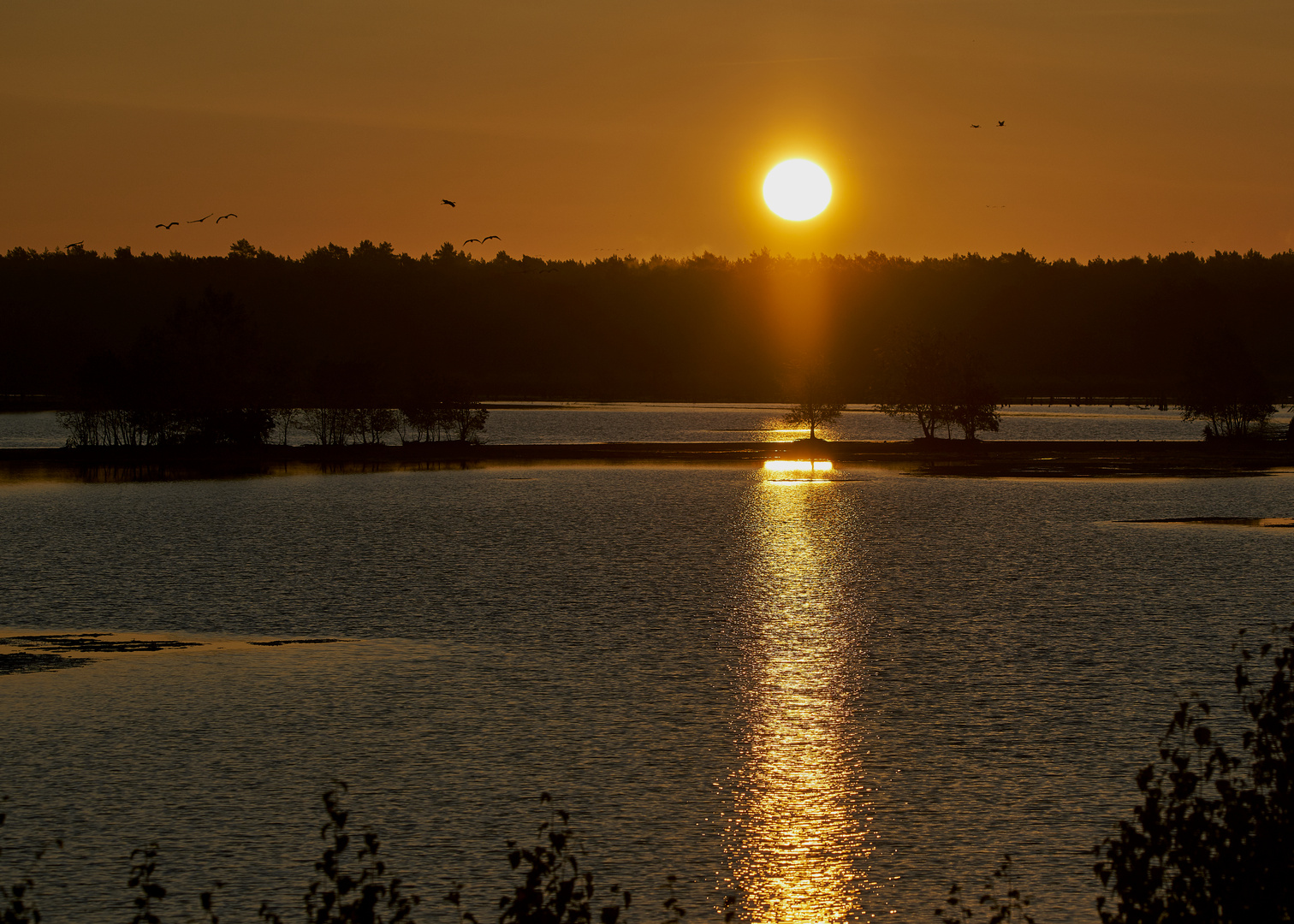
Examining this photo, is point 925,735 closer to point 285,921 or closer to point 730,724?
point 730,724

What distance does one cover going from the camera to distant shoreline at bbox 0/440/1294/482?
86000 millimetres

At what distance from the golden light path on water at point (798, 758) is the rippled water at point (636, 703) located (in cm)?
6

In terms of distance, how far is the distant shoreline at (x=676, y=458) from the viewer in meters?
86.0

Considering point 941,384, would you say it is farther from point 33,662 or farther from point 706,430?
point 33,662

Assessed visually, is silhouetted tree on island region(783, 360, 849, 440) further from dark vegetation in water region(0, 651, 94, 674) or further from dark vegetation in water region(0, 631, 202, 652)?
Result: dark vegetation in water region(0, 651, 94, 674)

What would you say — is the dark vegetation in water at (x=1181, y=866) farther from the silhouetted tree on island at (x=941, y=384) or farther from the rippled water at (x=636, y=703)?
the silhouetted tree on island at (x=941, y=384)

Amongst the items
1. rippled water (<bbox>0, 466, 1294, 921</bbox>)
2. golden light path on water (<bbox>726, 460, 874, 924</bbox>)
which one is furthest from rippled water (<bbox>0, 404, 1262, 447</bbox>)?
golden light path on water (<bbox>726, 460, 874, 924</bbox>)

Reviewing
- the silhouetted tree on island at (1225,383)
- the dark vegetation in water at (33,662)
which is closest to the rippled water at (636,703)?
the dark vegetation in water at (33,662)

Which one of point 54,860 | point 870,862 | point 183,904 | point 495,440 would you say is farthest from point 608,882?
point 495,440

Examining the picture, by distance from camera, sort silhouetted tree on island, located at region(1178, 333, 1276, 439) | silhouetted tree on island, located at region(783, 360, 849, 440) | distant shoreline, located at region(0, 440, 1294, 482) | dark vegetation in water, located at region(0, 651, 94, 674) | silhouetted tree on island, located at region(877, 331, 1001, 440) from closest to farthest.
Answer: dark vegetation in water, located at region(0, 651, 94, 674), distant shoreline, located at region(0, 440, 1294, 482), silhouetted tree on island, located at region(1178, 333, 1276, 439), silhouetted tree on island, located at region(877, 331, 1001, 440), silhouetted tree on island, located at region(783, 360, 849, 440)

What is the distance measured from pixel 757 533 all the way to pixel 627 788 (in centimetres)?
3277

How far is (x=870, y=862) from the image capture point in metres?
13.3

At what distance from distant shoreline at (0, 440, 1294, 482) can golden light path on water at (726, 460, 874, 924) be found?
54.2m

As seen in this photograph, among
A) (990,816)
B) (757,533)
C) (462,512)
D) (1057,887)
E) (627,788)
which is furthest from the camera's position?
(462,512)
